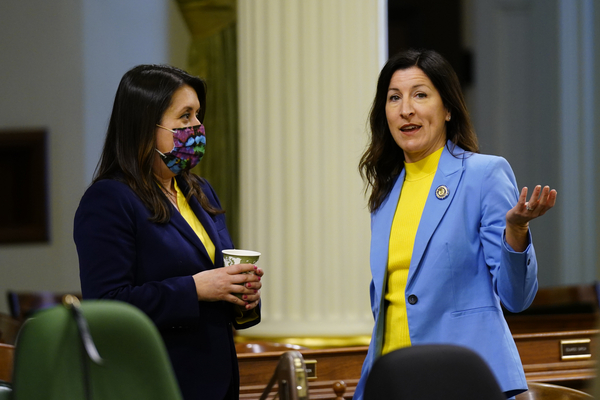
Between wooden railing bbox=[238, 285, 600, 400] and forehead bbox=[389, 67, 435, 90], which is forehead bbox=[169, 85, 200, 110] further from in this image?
wooden railing bbox=[238, 285, 600, 400]

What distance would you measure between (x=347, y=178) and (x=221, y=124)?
7.14ft

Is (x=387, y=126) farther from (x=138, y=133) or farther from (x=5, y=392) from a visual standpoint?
(x=5, y=392)

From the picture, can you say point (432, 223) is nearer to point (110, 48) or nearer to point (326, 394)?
point (326, 394)

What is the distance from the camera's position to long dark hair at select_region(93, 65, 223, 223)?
181 centimetres

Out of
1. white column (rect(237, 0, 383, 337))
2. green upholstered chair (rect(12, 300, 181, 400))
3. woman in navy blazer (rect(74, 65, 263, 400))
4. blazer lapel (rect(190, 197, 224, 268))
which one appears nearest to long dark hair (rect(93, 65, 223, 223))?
woman in navy blazer (rect(74, 65, 263, 400))

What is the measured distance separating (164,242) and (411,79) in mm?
801

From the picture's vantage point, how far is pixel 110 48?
5711 millimetres

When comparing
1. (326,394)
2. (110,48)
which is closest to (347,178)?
(326,394)

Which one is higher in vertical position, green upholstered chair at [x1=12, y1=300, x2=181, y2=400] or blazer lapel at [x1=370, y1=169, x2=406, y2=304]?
blazer lapel at [x1=370, y1=169, x2=406, y2=304]

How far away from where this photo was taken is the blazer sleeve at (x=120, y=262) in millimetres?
1689

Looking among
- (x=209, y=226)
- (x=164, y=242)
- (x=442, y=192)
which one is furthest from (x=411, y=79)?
(x=164, y=242)

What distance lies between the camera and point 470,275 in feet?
5.82

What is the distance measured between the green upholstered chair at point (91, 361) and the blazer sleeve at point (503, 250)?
0.82m

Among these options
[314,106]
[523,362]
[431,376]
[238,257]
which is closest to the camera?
[431,376]
